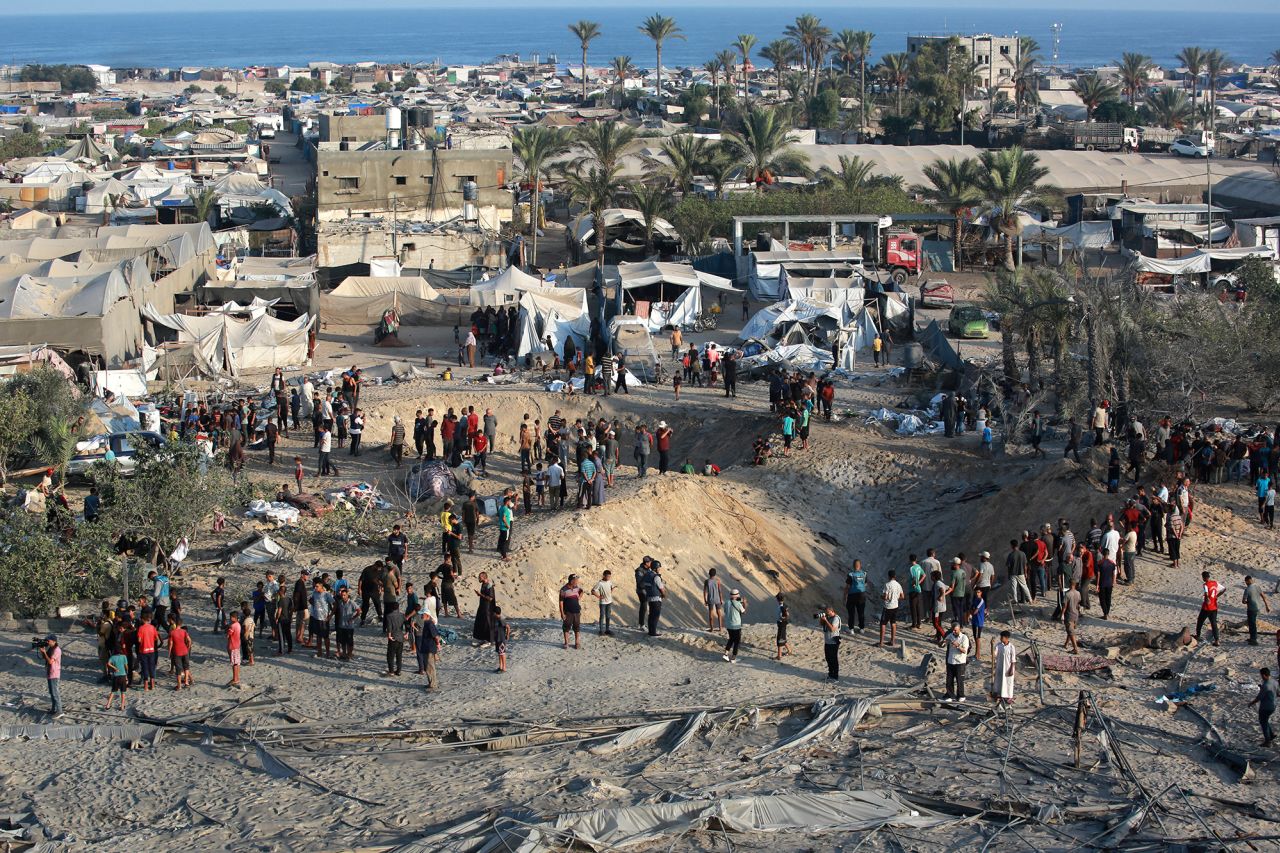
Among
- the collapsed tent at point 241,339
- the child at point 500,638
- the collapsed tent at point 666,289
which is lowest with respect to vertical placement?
the child at point 500,638

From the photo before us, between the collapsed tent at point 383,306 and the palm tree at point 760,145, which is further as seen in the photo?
the palm tree at point 760,145

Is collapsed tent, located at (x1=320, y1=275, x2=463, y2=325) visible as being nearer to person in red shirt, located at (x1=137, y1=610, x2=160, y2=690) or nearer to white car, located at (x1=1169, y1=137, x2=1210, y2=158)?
person in red shirt, located at (x1=137, y1=610, x2=160, y2=690)

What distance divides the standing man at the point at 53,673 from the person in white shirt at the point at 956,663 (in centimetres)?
873

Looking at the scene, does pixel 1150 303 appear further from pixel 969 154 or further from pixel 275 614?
pixel 969 154

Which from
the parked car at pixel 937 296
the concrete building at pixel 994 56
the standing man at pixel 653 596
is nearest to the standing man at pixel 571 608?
the standing man at pixel 653 596

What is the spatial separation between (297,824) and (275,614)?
4.31 meters

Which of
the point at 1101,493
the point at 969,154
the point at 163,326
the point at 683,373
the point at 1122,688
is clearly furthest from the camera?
the point at 969,154

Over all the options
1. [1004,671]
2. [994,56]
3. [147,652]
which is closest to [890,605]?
→ [1004,671]

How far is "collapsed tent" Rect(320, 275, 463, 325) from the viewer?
3647 cm

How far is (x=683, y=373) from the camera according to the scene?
3059 centimetres

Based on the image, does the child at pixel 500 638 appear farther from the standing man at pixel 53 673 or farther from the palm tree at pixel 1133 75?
the palm tree at pixel 1133 75

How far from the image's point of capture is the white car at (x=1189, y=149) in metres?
64.4

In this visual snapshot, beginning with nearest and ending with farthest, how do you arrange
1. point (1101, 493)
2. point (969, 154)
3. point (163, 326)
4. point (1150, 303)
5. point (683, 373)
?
point (1101, 493)
point (1150, 303)
point (683, 373)
point (163, 326)
point (969, 154)

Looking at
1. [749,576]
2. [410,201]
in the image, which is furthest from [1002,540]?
[410,201]
